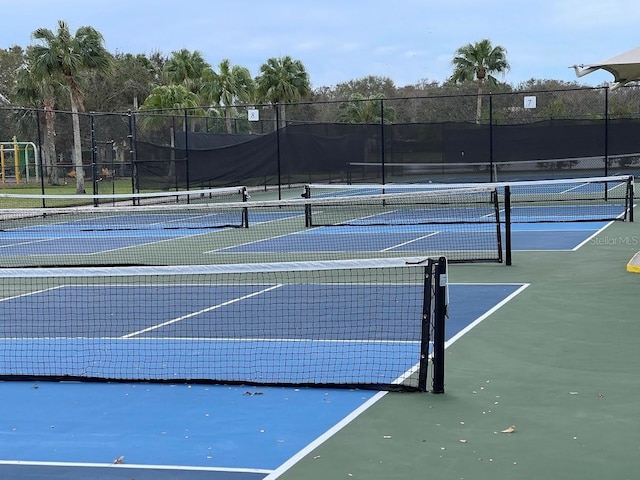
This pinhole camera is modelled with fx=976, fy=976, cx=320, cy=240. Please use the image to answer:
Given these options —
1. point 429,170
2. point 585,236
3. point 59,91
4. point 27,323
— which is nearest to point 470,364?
point 27,323

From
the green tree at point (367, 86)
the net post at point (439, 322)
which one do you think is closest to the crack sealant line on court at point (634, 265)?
A: the net post at point (439, 322)

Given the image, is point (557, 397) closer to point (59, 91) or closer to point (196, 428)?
point (196, 428)

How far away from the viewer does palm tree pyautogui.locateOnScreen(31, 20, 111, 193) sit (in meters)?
35.0

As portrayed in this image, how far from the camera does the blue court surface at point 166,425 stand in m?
5.45

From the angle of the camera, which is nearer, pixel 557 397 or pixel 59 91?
→ pixel 557 397

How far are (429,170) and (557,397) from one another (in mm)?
27002

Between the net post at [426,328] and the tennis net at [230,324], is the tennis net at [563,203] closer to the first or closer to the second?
the tennis net at [230,324]

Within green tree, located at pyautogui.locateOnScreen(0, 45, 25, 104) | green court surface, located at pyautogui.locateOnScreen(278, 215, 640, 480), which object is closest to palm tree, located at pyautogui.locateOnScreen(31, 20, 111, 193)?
green court surface, located at pyautogui.locateOnScreen(278, 215, 640, 480)

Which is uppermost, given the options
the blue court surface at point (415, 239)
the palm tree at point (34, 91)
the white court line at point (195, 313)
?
the palm tree at point (34, 91)

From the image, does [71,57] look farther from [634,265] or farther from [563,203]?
[634,265]

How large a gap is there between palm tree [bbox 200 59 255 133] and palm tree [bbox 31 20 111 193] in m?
17.2

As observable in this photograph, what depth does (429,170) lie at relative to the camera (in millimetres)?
33406

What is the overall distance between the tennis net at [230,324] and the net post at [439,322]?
0.04ft

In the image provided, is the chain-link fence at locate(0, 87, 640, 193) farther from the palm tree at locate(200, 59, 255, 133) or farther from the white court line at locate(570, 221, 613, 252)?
the palm tree at locate(200, 59, 255, 133)
